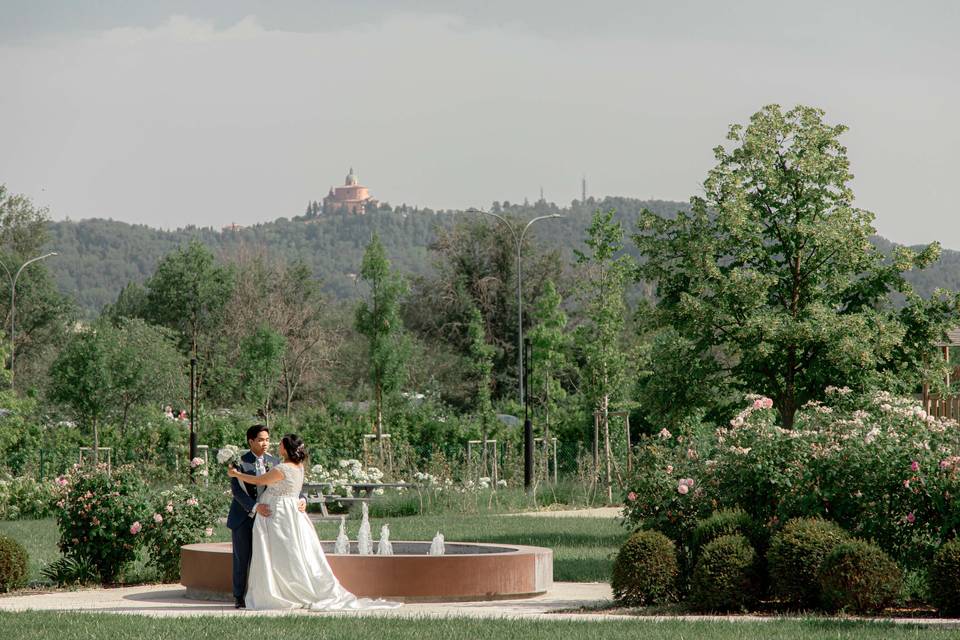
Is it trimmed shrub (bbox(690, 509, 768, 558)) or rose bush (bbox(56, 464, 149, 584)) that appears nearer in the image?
trimmed shrub (bbox(690, 509, 768, 558))

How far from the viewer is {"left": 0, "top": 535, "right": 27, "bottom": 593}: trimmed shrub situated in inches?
572

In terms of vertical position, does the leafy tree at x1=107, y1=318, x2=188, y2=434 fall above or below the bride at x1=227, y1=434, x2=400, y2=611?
above

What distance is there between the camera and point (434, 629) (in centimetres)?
1091

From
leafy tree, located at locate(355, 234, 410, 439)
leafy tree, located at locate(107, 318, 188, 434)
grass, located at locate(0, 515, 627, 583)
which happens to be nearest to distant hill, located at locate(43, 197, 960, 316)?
leafy tree, located at locate(107, 318, 188, 434)

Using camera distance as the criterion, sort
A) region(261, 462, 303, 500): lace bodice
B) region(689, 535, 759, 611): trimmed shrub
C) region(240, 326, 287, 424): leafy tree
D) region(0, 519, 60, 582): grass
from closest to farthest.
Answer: region(689, 535, 759, 611): trimmed shrub < region(261, 462, 303, 500): lace bodice < region(0, 519, 60, 582): grass < region(240, 326, 287, 424): leafy tree

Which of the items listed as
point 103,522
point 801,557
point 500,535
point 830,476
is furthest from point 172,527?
point 830,476

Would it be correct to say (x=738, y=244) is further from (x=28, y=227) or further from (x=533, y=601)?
(x=28, y=227)

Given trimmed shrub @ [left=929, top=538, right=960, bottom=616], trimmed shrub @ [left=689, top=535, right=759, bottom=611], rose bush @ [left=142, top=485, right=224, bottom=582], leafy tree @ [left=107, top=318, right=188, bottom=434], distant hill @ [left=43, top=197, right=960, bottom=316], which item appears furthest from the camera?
distant hill @ [left=43, top=197, right=960, bottom=316]

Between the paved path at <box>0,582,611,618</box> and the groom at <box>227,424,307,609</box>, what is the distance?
296 millimetres

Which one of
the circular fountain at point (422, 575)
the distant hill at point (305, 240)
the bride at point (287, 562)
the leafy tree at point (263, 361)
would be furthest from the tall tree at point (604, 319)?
the distant hill at point (305, 240)

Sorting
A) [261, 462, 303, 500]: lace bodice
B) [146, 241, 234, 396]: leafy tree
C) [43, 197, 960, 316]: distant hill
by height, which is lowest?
[261, 462, 303, 500]: lace bodice

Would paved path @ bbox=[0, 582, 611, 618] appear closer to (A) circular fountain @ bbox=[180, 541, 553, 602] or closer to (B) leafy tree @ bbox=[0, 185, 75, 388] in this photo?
(A) circular fountain @ bbox=[180, 541, 553, 602]

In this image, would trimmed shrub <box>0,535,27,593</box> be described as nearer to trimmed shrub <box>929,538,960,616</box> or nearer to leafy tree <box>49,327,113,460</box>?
trimmed shrub <box>929,538,960,616</box>

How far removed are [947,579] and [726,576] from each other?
1871 millimetres
